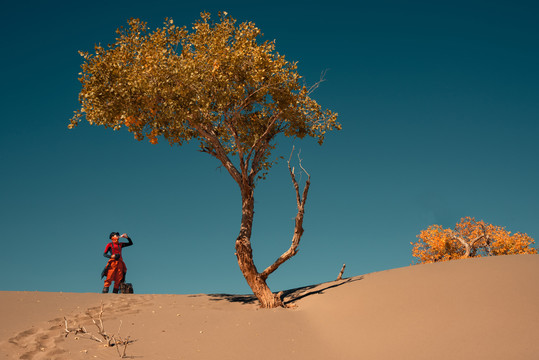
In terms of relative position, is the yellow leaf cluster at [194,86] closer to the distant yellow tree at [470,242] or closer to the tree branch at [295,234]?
the tree branch at [295,234]

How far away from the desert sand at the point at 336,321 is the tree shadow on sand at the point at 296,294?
12 cm

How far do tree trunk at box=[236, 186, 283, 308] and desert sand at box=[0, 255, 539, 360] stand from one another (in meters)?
0.58

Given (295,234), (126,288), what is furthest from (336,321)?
(126,288)

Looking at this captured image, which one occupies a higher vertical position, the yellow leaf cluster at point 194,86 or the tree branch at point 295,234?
the yellow leaf cluster at point 194,86

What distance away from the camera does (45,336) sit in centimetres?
1113

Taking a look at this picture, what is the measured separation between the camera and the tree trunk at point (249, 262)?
15129 millimetres

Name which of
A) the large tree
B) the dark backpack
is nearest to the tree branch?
the large tree

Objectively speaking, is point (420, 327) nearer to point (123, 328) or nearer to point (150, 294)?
point (123, 328)

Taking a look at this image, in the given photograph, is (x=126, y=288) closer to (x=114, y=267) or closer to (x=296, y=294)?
(x=114, y=267)

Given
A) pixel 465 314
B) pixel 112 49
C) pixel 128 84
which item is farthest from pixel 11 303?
pixel 465 314

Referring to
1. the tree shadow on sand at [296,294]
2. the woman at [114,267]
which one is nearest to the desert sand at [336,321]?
the tree shadow on sand at [296,294]

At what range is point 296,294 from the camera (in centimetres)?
1625

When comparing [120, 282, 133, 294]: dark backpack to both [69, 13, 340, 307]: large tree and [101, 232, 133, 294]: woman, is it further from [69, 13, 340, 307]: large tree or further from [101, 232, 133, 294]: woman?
[69, 13, 340, 307]: large tree

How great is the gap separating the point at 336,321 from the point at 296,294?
4394mm
